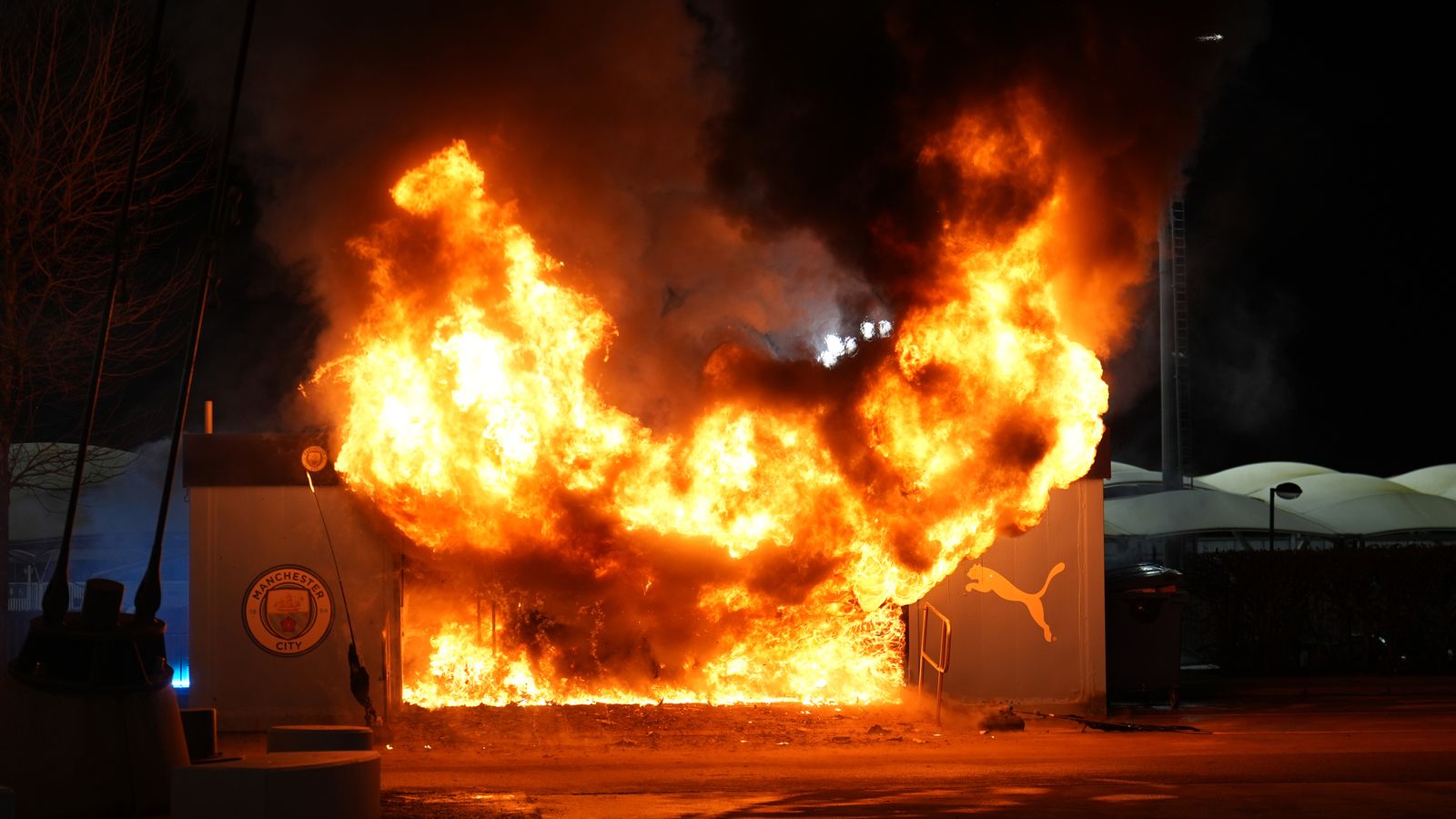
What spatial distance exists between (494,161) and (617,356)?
5680 millimetres

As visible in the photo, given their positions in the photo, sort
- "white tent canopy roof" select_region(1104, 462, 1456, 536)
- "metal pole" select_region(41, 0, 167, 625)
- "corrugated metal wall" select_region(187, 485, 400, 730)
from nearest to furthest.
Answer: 1. "metal pole" select_region(41, 0, 167, 625)
2. "corrugated metal wall" select_region(187, 485, 400, 730)
3. "white tent canopy roof" select_region(1104, 462, 1456, 536)

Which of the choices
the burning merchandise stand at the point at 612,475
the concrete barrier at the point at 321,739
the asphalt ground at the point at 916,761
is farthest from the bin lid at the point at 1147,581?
the concrete barrier at the point at 321,739

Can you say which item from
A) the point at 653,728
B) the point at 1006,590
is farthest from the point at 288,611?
the point at 1006,590

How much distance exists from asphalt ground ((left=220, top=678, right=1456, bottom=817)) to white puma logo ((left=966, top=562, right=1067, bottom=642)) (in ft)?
3.77

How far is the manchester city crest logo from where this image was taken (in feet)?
49.8

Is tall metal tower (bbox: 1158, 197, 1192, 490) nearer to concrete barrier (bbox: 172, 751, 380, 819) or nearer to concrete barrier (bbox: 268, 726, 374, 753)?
concrete barrier (bbox: 268, 726, 374, 753)

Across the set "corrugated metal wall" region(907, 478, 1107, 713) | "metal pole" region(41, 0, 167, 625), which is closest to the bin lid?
"corrugated metal wall" region(907, 478, 1107, 713)

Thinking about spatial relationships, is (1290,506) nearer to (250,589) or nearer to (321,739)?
(250,589)

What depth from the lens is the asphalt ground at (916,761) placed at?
1010 centimetres

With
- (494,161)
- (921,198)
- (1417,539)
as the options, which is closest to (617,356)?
(494,161)

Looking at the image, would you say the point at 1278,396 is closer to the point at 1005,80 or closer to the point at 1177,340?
the point at 1177,340

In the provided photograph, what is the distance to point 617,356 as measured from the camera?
2156 centimetres

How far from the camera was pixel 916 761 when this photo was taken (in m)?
12.4

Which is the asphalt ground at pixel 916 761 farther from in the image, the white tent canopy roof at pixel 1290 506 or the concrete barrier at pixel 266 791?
the white tent canopy roof at pixel 1290 506
